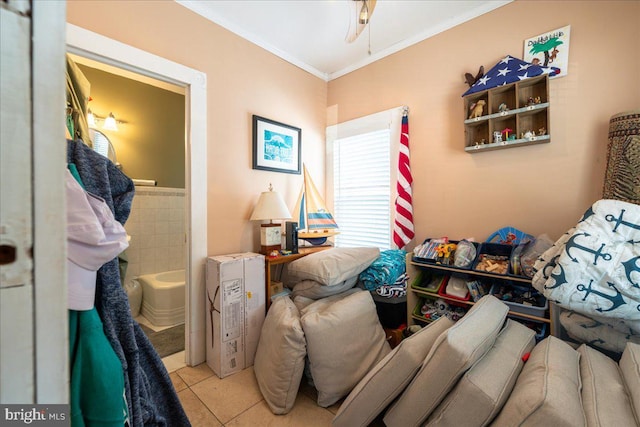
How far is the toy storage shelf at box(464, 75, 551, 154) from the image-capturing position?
171 cm

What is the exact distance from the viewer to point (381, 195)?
102 inches

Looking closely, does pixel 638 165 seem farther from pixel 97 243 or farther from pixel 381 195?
pixel 97 243

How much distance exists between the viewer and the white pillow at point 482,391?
941 mm

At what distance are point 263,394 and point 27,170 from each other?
68.1 inches

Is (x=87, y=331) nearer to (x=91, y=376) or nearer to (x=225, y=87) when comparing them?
(x=91, y=376)

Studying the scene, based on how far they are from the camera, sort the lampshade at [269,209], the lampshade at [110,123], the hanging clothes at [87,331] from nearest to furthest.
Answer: the hanging clothes at [87,331] → the lampshade at [269,209] → the lampshade at [110,123]

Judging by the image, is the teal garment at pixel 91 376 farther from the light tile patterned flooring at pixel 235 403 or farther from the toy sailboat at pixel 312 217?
the toy sailboat at pixel 312 217

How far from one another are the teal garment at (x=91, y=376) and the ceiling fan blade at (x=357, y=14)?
6.49 ft

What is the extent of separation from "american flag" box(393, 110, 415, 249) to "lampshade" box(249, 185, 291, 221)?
1.00m

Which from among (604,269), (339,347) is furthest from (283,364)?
(604,269)

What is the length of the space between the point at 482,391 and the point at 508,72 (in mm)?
1958

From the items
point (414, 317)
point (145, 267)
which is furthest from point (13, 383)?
point (145, 267)

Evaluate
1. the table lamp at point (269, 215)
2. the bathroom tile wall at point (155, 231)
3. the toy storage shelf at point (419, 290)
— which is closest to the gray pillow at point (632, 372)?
the toy storage shelf at point (419, 290)

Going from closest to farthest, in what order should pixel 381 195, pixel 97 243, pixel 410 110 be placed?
pixel 97 243
pixel 410 110
pixel 381 195
